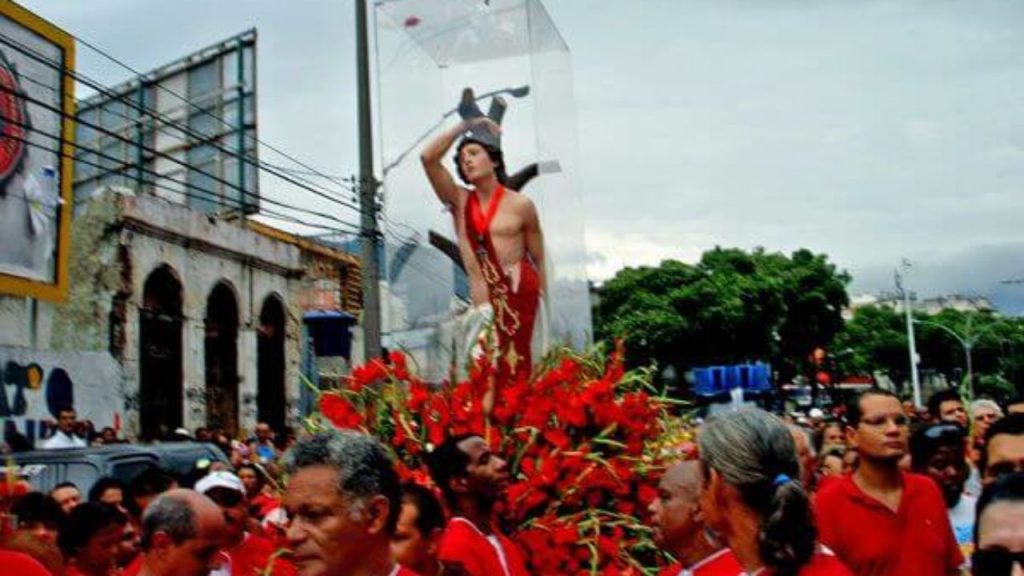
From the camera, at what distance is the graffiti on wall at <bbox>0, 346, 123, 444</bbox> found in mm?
14656

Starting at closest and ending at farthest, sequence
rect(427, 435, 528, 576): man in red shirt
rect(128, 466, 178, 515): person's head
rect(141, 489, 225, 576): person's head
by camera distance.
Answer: rect(141, 489, 225, 576): person's head
rect(427, 435, 528, 576): man in red shirt
rect(128, 466, 178, 515): person's head

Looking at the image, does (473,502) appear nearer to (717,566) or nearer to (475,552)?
(475,552)

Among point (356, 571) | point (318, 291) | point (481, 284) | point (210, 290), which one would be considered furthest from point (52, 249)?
point (356, 571)

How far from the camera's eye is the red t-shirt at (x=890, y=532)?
12.4 feet

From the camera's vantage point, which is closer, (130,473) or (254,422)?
(130,473)

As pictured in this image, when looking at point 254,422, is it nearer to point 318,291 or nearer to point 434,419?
point 318,291

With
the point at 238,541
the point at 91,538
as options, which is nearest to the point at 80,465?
the point at 91,538

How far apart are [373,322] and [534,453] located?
22.4 ft

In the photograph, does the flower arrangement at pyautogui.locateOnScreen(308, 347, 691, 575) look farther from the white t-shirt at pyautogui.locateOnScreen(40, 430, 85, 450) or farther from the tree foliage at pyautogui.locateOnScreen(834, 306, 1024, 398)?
the tree foliage at pyautogui.locateOnScreen(834, 306, 1024, 398)

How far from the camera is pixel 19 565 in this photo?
9.71 ft

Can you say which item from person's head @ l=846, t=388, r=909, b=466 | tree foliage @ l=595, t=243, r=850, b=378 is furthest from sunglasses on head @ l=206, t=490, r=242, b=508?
tree foliage @ l=595, t=243, r=850, b=378

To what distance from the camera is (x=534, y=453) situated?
14.1 ft

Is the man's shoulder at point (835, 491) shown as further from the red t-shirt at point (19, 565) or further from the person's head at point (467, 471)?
the red t-shirt at point (19, 565)

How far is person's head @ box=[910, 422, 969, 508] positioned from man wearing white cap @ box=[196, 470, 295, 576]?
2895mm
